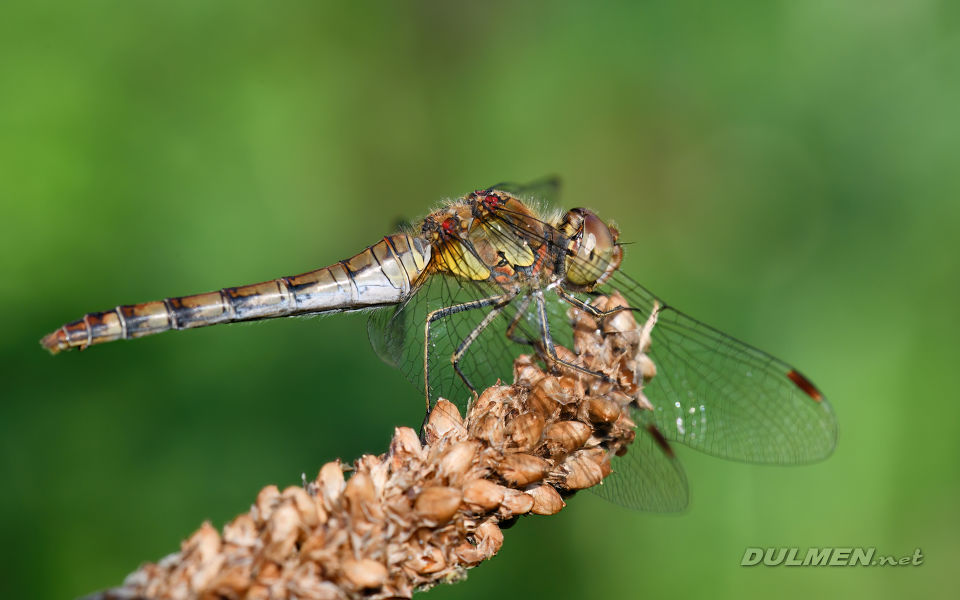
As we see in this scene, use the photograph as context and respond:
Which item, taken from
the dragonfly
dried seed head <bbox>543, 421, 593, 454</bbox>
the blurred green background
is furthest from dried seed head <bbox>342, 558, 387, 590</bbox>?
the blurred green background

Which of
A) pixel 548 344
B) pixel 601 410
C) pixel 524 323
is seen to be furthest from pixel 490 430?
pixel 524 323

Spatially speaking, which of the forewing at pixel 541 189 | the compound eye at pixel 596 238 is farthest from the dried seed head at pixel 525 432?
the forewing at pixel 541 189

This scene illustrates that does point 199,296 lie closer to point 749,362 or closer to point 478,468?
point 478,468

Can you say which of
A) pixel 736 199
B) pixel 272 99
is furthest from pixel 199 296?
pixel 736 199

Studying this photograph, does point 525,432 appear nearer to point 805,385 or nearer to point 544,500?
point 544,500

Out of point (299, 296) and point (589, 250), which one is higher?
point (299, 296)
